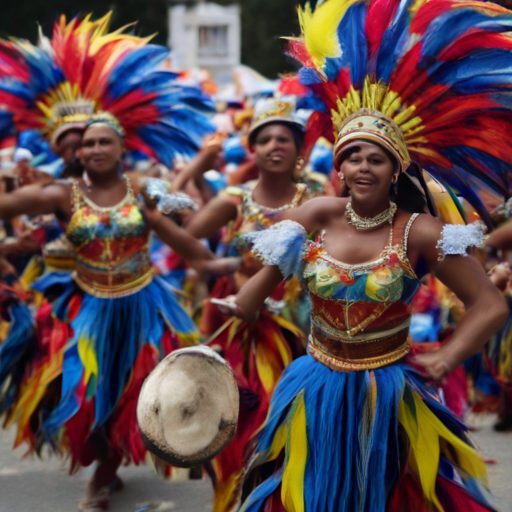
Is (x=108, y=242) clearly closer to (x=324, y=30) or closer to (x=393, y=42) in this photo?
(x=324, y=30)

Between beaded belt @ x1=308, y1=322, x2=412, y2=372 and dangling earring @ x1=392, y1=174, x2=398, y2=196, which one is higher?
dangling earring @ x1=392, y1=174, x2=398, y2=196

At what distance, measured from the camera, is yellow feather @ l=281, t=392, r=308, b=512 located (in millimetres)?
3393

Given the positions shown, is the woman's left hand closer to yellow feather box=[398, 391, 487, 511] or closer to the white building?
yellow feather box=[398, 391, 487, 511]

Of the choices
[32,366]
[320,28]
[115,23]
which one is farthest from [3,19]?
[320,28]

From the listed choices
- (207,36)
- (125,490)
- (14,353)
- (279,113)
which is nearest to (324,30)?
(279,113)

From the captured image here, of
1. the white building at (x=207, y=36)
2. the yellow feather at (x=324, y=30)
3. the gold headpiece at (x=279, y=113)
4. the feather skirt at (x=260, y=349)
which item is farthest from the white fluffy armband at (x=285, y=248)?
the white building at (x=207, y=36)

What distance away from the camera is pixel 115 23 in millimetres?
26156

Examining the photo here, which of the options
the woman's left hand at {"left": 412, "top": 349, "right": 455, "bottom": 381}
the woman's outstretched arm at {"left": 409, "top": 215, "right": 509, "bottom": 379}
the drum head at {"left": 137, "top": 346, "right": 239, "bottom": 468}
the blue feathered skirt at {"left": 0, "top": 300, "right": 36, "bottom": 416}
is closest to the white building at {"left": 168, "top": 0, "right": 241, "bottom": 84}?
the blue feathered skirt at {"left": 0, "top": 300, "right": 36, "bottom": 416}

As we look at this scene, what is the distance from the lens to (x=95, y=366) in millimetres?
5055

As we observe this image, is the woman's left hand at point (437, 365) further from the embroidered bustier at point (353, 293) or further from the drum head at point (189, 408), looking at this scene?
the drum head at point (189, 408)

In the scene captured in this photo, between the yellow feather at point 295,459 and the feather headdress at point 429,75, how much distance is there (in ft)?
3.38

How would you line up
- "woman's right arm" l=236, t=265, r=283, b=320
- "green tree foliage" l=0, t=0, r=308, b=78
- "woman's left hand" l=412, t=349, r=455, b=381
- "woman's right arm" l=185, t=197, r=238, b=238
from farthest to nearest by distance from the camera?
1. "green tree foliage" l=0, t=0, r=308, b=78
2. "woman's right arm" l=185, t=197, r=238, b=238
3. "woman's right arm" l=236, t=265, r=283, b=320
4. "woman's left hand" l=412, t=349, r=455, b=381

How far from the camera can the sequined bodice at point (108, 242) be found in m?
5.17

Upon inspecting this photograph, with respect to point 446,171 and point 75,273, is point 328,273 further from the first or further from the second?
point 75,273
